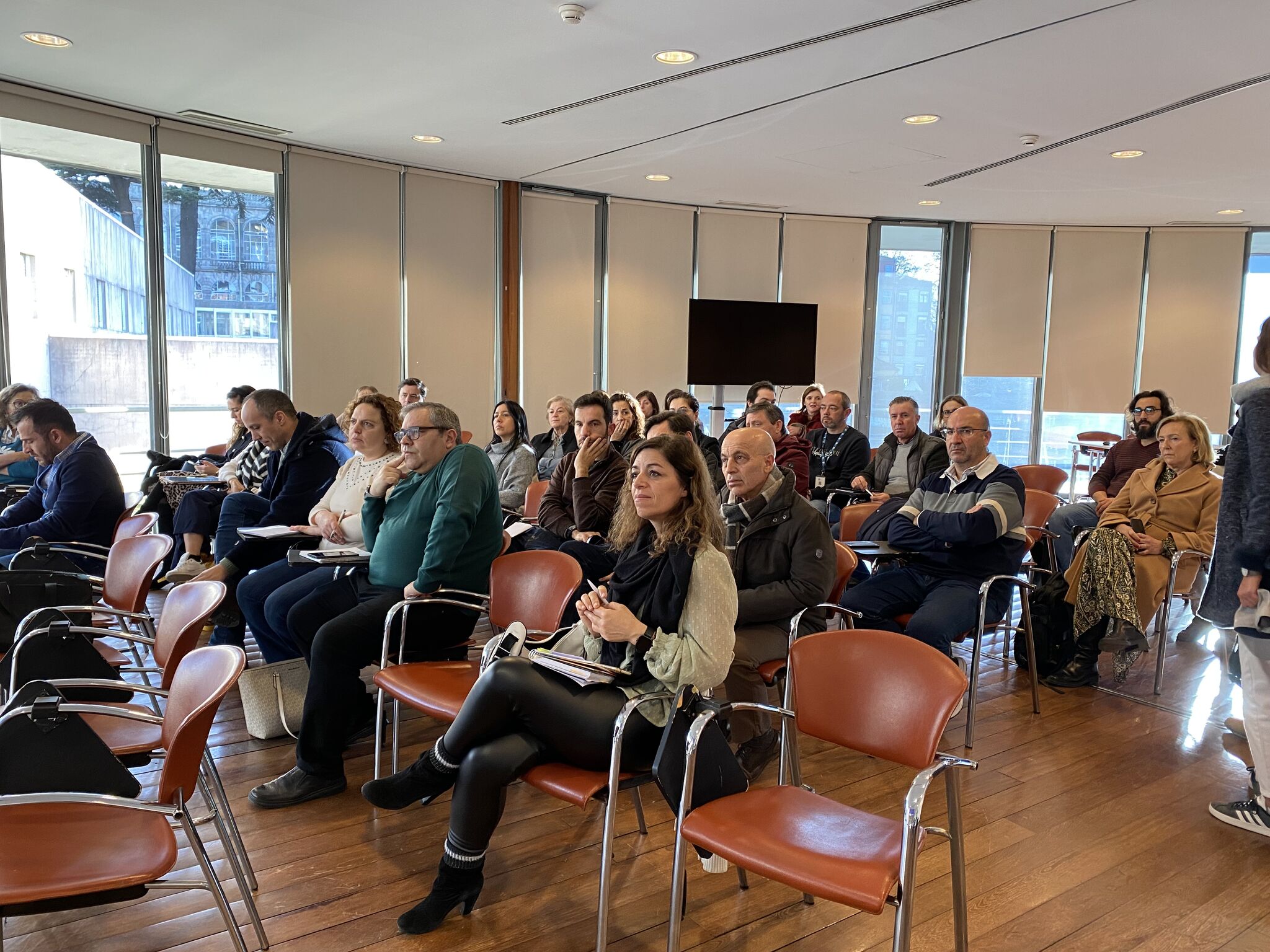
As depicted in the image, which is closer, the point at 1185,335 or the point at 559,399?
the point at 559,399

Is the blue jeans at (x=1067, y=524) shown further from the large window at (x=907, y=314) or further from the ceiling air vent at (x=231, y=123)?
the ceiling air vent at (x=231, y=123)

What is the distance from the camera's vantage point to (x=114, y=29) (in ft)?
16.3

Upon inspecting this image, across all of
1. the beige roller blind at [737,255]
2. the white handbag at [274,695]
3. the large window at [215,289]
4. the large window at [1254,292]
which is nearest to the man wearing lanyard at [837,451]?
the beige roller blind at [737,255]

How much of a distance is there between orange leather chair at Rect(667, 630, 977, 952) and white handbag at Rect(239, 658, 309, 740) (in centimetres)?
209

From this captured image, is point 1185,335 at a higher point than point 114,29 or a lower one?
lower

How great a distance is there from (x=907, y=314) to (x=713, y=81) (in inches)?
241

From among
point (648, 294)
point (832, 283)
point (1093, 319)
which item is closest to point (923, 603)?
point (648, 294)

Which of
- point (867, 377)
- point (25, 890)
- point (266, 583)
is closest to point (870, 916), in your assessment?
point (25, 890)

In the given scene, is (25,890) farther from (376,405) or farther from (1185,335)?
(1185,335)

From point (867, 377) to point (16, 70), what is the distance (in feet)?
28.1

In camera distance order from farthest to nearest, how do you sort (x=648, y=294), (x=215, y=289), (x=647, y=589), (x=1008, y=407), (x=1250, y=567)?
(x=1008, y=407) < (x=648, y=294) < (x=215, y=289) < (x=1250, y=567) < (x=647, y=589)

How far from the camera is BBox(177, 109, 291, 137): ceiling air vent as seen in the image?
259 inches

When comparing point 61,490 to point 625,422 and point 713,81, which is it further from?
point 713,81

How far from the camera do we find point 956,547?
13.4 ft
